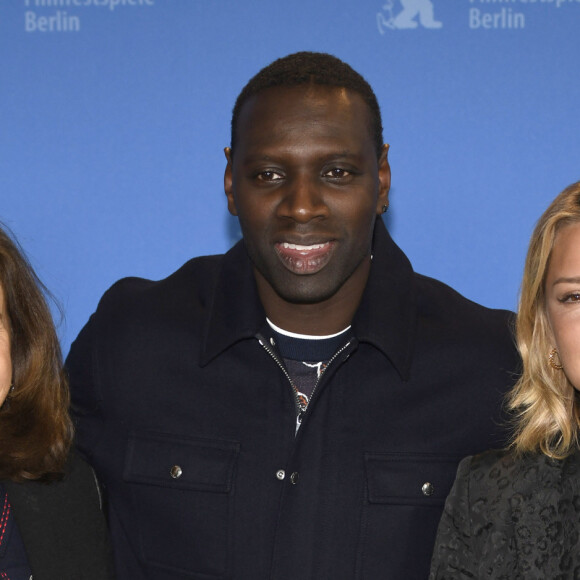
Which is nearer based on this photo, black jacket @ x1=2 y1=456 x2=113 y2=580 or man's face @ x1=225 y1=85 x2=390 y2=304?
black jacket @ x1=2 y1=456 x2=113 y2=580

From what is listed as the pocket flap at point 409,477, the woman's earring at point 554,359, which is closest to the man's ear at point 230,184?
the pocket flap at point 409,477

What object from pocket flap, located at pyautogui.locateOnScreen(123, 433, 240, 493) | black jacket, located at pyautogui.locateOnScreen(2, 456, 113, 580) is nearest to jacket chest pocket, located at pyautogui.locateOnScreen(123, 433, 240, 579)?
pocket flap, located at pyautogui.locateOnScreen(123, 433, 240, 493)

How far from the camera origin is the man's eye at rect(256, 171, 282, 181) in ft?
5.56

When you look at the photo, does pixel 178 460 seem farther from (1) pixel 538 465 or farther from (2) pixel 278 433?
(1) pixel 538 465

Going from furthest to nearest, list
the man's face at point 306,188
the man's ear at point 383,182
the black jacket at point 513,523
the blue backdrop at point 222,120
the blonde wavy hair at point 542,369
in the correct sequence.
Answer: the blue backdrop at point 222,120, the man's ear at point 383,182, the man's face at point 306,188, the blonde wavy hair at point 542,369, the black jacket at point 513,523

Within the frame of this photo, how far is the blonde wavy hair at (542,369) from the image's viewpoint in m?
1.55

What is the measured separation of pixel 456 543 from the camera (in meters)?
1.52

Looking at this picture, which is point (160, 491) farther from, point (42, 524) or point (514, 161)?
point (514, 161)

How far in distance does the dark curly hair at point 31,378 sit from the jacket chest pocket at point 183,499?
174mm

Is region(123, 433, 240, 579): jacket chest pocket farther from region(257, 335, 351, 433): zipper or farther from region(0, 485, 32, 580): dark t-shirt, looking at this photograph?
region(0, 485, 32, 580): dark t-shirt

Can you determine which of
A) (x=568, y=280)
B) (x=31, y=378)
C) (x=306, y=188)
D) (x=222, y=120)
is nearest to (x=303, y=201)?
(x=306, y=188)

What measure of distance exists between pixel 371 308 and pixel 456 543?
484mm

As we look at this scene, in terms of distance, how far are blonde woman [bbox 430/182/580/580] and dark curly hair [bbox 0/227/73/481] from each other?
695 mm

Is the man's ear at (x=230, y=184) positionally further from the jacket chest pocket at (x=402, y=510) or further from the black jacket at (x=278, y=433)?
the jacket chest pocket at (x=402, y=510)
